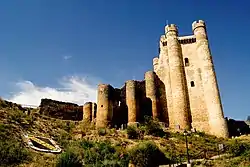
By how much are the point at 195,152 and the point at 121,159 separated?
704cm

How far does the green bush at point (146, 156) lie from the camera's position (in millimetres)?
21688

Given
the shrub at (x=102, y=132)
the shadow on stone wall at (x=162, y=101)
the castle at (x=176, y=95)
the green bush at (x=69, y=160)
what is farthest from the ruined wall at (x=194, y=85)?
the green bush at (x=69, y=160)

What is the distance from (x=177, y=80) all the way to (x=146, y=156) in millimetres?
16801

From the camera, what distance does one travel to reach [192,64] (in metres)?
38.5

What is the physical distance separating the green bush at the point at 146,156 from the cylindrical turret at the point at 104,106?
10.6m

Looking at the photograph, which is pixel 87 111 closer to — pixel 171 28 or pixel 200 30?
pixel 171 28

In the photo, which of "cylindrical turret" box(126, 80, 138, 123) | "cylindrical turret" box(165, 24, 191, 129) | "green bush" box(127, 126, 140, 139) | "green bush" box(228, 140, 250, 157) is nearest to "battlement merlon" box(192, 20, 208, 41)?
"cylindrical turret" box(165, 24, 191, 129)

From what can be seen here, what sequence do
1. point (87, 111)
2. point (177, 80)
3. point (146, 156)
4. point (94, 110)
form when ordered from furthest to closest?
point (177, 80) < point (87, 111) < point (94, 110) < point (146, 156)

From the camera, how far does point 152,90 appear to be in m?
36.4

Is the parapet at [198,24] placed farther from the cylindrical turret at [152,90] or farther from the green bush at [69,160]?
the green bush at [69,160]

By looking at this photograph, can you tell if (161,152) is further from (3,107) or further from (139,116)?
(3,107)

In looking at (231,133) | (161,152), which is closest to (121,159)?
(161,152)

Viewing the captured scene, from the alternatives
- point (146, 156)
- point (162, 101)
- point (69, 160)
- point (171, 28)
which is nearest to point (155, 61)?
point (171, 28)

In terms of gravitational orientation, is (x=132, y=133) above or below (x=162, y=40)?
below
